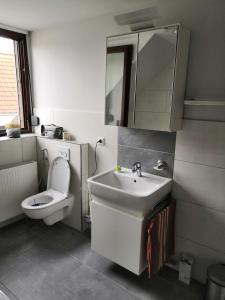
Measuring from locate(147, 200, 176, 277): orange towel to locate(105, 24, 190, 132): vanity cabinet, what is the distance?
69 centimetres

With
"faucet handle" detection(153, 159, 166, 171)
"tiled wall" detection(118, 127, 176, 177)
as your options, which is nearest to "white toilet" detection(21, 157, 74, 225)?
"tiled wall" detection(118, 127, 176, 177)

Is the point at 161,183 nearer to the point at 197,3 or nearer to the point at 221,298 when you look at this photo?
the point at 221,298

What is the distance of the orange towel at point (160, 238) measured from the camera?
164cm

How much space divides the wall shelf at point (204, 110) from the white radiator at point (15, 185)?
1.93 metres

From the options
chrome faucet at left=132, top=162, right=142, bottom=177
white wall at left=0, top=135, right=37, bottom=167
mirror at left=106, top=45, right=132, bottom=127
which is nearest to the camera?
mirror at left=106, top=45, right=132, bottom=127

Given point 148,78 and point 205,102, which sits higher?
point 148,78

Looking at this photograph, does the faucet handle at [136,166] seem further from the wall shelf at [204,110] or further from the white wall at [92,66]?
the wall shelf at [204,110]

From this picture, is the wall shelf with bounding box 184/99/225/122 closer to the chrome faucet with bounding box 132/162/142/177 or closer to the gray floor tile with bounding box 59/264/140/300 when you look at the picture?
the chrome faucet with bounding box 132/162/142/177

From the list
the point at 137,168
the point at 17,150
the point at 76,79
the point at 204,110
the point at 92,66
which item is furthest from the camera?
the point at 17,150

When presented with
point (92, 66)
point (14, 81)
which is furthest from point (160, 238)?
point (14, 81)

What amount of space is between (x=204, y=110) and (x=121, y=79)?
715mm

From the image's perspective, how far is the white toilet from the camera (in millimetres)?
2244

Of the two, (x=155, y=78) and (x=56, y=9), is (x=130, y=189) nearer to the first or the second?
(x=155, y=78)

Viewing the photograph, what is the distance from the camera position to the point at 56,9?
2.00m
